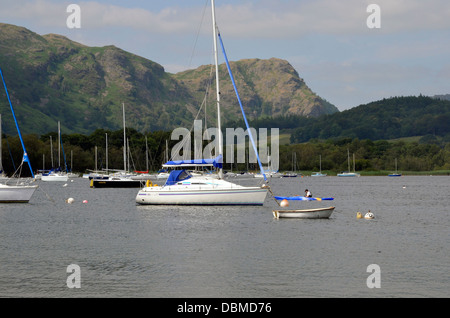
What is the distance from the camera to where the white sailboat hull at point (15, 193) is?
7088 centimetres

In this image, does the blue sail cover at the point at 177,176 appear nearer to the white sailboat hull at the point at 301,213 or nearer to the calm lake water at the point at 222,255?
the calm lake water at the point at 222,255

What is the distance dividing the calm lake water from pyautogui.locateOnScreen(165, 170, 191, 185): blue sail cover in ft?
17.8

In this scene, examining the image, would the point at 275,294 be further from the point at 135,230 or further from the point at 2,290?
the point at 135,230

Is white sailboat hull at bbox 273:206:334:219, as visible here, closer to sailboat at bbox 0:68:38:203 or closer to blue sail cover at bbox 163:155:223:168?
blue sail cover at bbox 163:155:223:168

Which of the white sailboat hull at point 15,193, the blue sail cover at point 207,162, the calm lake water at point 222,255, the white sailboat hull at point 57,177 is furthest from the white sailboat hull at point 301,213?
the white sailboat hull at point 57,177

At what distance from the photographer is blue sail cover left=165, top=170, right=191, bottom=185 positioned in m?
68.1

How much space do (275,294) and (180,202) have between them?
41921mm

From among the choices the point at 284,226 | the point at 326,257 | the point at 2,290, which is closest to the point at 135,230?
the point at 284,226

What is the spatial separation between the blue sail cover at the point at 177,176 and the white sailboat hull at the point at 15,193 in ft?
59.7

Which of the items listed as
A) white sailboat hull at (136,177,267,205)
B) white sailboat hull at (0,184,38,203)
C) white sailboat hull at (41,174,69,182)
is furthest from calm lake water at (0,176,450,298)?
white sailboat hull at (41,174,69,182)

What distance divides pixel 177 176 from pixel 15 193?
70.3ft

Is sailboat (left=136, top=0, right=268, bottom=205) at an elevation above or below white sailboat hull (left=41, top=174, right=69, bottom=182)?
above

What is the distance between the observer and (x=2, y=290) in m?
26.7

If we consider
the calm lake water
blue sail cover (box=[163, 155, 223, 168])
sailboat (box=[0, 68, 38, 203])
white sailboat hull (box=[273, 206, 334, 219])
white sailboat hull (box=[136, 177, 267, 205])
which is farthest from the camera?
sailboat (box=[0, 68, 38, 203])
